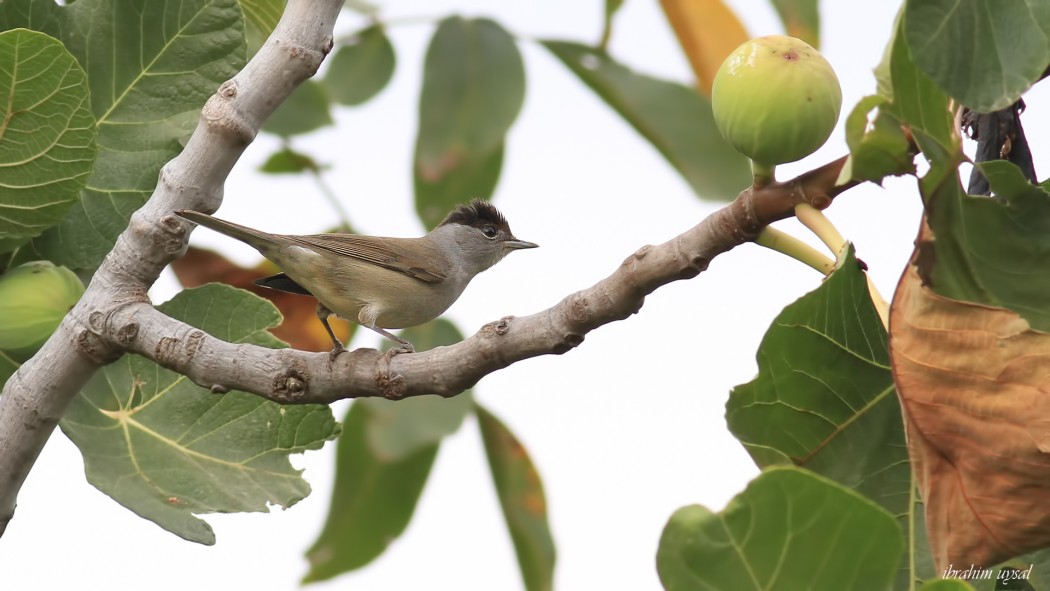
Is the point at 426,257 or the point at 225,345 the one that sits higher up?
the point at 426,257

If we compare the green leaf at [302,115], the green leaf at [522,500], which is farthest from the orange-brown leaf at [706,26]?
the green leaf at [522,500]

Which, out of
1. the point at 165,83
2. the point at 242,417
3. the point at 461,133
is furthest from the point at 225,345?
the point at 461,133

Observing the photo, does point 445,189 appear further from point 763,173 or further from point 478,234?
point 763,173

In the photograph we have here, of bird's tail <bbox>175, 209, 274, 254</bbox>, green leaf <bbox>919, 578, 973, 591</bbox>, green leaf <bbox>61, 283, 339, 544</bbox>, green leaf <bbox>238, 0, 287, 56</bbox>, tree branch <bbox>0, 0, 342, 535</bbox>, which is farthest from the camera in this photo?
bird's tail <bbox>175, 209, 274, 254</bbox>

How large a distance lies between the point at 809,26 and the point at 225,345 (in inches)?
75.8

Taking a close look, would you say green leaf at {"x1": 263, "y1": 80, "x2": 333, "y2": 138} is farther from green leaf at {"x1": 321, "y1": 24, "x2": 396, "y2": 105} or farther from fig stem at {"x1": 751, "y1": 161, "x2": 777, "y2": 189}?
fig stem at {"x1": 751, "y1": 161, "x2": 777, "y2": 189}

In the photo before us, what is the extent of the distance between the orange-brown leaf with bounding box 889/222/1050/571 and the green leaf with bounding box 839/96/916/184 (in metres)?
0.13

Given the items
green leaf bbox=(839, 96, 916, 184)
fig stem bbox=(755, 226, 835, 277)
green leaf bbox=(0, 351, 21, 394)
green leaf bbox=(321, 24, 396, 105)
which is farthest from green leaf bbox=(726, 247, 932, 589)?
green leaf bbox=(321, 24, 396, 105)

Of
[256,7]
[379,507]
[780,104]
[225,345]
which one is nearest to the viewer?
[780,104]

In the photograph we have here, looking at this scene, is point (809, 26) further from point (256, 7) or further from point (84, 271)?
point (84, 271)

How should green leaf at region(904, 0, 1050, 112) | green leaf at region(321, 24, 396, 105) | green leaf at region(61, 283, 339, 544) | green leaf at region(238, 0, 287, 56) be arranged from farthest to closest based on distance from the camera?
green leaf at region(321, 24, 396, 105) → green leaf at region(238, 0, 287, 56) → green leaf at region(61, 283, 339, 544) → green leaf at region(904, 0, 1050, 112)

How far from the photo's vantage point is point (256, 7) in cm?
257

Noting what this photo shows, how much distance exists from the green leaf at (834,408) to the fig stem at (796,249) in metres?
0.12

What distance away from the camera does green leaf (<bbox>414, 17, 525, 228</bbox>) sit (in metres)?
3.32
